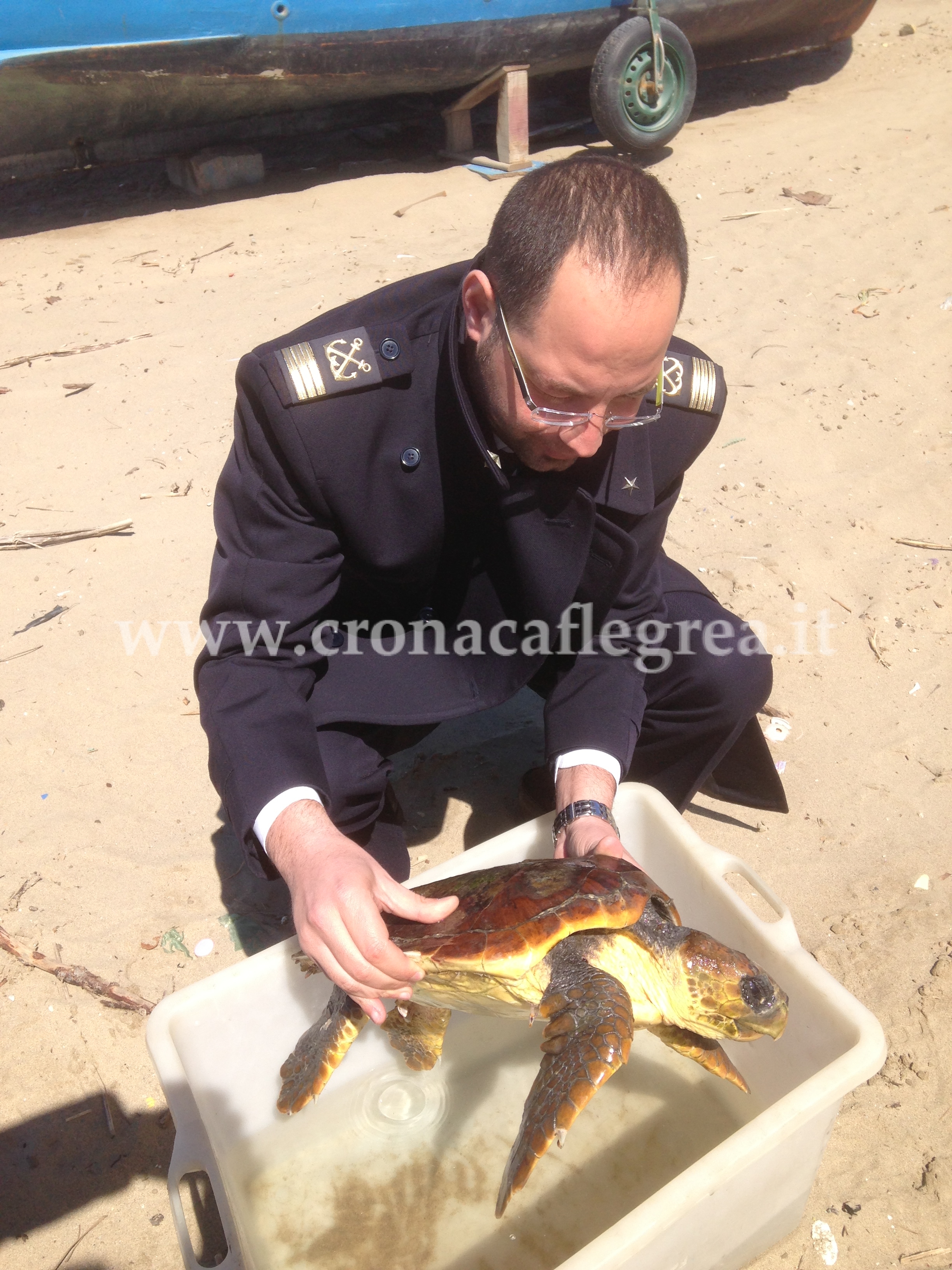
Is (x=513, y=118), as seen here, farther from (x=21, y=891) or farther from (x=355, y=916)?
(x=355, y=916)

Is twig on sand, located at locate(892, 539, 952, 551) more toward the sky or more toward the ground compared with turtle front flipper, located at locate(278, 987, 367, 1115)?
more toward the ground

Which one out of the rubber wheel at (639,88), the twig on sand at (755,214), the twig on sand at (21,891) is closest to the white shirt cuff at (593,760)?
the twig on sand at (21,891)

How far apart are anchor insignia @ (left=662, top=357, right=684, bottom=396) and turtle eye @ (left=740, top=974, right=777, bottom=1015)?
3.33 feet

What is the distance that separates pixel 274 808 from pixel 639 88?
486 cm

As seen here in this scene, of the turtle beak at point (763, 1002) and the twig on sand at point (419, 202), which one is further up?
the twig on sand at point (419, 202)

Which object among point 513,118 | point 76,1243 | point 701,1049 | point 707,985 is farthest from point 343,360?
point 513,118

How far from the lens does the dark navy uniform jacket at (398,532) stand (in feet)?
4.99

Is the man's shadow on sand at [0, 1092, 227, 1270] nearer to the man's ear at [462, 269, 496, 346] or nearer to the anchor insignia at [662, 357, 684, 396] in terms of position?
the man's ear at [462, 269, 496, 346]

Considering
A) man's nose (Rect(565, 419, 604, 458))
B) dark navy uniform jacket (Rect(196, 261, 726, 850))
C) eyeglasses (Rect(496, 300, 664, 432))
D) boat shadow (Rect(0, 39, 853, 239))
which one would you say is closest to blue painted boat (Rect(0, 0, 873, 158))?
boat shadow (Rect(0, 39, 853, 239))

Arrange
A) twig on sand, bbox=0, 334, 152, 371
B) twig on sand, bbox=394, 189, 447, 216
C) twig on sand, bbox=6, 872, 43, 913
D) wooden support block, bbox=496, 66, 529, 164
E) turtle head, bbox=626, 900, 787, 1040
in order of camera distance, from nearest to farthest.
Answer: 1. turtle head, bbox=626, 900, 787, 1040
2. twig on sand, bbox=6, 872, 43, 913
3. twig on sand, bbox=0, 334, 152, 371
4. twig on sand, bbox=394, 189, 447, 216
5. wooden support block, bbox=496, 66, 529, 164

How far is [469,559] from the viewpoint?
1779 mm

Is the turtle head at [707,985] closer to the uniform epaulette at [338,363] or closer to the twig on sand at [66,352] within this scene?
the uniform epaulette at [338,363]

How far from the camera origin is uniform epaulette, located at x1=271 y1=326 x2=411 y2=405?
4.93ft

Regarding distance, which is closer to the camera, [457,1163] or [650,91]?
[457,1163]
